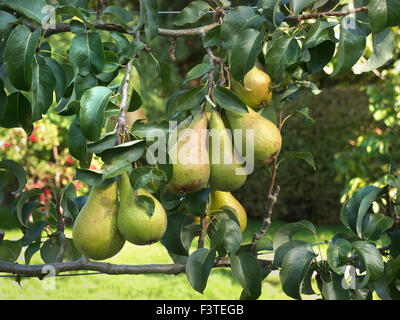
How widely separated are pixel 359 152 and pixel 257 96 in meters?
3.01

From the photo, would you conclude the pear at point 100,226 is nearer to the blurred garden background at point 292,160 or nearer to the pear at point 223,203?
the pear at point 223,203

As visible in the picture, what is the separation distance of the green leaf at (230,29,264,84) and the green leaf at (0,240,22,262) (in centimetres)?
76

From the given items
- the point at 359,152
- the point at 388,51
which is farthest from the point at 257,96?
the point at 359,152

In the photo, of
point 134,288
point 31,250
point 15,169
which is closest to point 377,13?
point 15,169

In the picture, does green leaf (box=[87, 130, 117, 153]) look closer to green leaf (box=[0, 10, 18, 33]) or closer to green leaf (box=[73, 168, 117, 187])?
green leaf (box=[73, 168, 117, 187])

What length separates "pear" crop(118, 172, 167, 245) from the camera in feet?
2.55

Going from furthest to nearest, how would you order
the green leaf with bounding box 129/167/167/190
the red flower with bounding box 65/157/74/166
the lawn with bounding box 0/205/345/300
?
1. the red flower with bounding box 65/157/74/166
2. the lawn with bounding box 0/205/345/300
3. the green leaf with bounding box 129/167/167/190

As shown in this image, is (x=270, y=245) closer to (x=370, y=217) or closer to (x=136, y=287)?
(x=370, y=217)

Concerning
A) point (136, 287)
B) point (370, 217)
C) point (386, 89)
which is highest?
point (370, 217)

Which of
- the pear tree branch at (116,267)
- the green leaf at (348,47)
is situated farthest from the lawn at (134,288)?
the green leaf at (348,47)

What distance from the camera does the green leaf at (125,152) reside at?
0.75 meters

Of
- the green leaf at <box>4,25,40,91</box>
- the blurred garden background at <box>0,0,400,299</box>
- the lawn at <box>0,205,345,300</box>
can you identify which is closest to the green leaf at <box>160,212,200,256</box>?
the green leaf at <box>4,25,40,91</box>

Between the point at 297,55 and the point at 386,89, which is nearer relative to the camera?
the point at 297,55

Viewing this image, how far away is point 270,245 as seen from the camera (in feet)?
3.83
